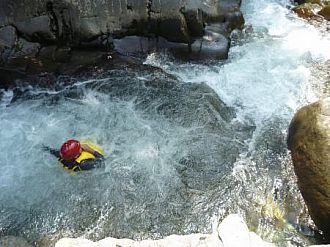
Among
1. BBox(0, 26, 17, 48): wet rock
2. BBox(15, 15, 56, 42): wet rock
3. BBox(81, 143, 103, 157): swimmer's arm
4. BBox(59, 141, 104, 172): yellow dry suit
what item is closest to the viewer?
BBox(59, 141, 104, 172): yellow dry suit

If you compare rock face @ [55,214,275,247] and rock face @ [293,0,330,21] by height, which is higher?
rock face @ [55,214,275,247]

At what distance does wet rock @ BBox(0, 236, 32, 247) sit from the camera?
5316 mm

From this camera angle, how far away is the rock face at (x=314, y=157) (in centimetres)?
556

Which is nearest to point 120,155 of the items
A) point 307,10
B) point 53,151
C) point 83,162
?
point 83,162

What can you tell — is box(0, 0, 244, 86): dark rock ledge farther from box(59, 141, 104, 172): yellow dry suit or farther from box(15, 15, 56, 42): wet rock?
box(59, 141, 104, 172): yellow dry suit

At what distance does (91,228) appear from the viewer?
5730 millimetres

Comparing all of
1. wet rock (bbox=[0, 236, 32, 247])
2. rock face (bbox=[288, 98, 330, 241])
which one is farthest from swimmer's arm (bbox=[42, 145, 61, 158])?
rock face (bbox=[288, 98, 330, 241])

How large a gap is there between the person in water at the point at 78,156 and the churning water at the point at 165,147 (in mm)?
142

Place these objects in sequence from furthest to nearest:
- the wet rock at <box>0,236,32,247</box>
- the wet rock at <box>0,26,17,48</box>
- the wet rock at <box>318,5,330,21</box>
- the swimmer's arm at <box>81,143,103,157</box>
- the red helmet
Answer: the wet rock at <box>318,5,330,21</box>
the wet rock at <box>0,26,17,48</box>
the swimmer's arm at <box>81,143,103,157</box>
the red helmet
the wet rock at <box>0,236,32,247</box>

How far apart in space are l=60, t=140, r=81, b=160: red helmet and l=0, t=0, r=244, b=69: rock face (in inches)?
114

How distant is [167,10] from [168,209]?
14.7ft

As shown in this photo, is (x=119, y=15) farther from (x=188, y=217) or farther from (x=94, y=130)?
(x=188, y=217)

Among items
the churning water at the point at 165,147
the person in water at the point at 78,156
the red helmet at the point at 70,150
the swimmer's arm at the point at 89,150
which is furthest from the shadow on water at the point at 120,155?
the red helmet at the point at 70,150

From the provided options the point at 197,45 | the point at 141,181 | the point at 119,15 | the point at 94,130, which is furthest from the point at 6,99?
the point at 197,45
